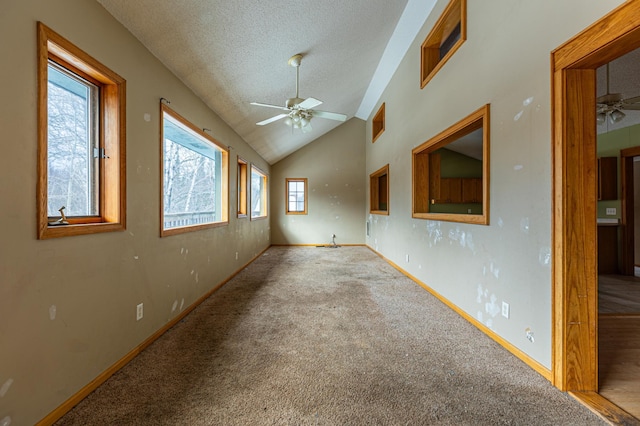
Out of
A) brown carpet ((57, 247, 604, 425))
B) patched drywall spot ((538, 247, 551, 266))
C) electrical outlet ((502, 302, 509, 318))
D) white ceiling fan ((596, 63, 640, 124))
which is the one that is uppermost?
white ceiling fan ((596, 63, 640, 124))

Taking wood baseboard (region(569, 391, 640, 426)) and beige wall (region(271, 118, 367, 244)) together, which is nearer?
wood baseboard (region(569, 391, 640, 426))

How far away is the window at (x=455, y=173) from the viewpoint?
2472mm

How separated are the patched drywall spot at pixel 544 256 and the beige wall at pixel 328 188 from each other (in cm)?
631

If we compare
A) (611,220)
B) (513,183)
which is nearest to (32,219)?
(513,183)

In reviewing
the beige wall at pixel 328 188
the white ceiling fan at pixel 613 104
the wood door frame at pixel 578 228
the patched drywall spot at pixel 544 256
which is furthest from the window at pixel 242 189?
the white ceiling fan at pixel 613 104

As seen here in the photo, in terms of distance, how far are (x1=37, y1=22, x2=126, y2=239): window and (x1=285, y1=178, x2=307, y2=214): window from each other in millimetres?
6280

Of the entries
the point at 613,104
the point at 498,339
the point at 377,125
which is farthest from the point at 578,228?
the point at 377,125

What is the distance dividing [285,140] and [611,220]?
6129 millimetres

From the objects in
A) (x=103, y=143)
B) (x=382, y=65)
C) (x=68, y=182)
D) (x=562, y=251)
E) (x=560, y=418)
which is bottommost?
(x=560, y=418)

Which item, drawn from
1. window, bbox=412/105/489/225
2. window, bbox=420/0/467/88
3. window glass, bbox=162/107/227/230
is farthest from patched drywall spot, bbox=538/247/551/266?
window glass, bbox=162/107/227/230

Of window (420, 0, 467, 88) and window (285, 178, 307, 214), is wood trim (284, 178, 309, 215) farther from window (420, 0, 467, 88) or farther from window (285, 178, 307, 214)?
window (420, 0, 467, 88)

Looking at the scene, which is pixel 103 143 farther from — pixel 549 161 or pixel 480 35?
pixel 480 35

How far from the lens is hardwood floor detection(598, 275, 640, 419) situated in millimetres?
1558

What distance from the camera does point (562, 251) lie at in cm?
161
